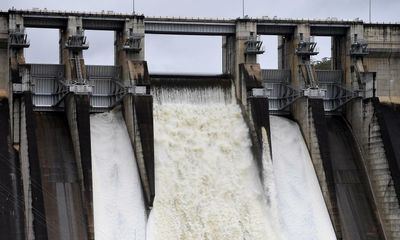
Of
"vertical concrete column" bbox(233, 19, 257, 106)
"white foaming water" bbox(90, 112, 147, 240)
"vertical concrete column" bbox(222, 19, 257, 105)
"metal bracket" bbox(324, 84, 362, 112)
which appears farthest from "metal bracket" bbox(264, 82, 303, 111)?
"white foaming water" bbox(90, 112, 147, 240)

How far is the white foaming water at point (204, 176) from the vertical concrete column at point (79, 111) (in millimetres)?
2801

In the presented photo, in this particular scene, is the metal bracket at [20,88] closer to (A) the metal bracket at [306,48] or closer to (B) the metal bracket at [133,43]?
(B) the metal bracket at [133,43]

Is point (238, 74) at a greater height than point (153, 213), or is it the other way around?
point (238, 74)

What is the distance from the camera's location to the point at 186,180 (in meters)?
44.9

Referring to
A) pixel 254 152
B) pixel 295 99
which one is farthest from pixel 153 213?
pixel 295 99

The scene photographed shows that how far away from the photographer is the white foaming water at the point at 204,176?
43281mm

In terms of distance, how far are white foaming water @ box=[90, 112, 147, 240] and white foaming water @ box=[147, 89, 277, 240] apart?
80 centimetres

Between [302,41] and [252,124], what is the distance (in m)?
5.02

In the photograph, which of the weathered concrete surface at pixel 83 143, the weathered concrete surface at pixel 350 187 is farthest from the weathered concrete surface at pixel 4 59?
the weathered concrete surface at pixel 350 187

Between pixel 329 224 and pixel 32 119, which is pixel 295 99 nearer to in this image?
pixel 329 224

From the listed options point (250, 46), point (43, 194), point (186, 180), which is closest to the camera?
point (43, 194)

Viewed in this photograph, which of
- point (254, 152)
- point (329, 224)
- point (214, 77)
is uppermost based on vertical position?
point (214, 77)

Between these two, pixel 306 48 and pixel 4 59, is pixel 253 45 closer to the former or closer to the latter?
pixel 306 48

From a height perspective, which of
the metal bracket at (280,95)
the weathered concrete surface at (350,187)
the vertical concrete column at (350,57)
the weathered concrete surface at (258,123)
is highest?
the vertical concrete column at (350,57)
